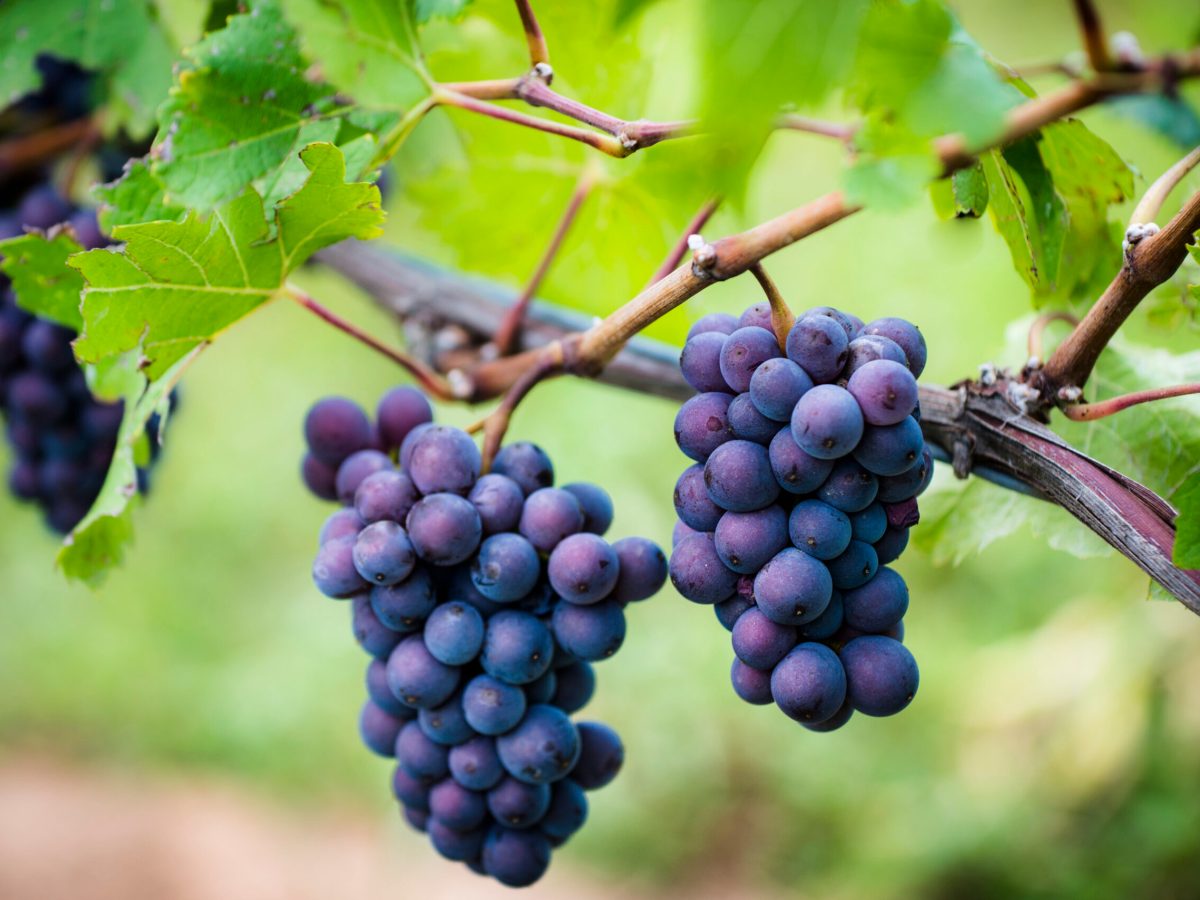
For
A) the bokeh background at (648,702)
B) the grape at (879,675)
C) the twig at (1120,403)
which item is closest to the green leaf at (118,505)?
the grape at (879,675)

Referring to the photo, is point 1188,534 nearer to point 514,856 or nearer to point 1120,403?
point 1120,403

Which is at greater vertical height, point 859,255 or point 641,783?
point 859,255

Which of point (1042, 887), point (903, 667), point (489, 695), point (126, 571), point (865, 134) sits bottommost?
point (126, 571)

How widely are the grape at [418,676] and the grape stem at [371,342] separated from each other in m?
0.20

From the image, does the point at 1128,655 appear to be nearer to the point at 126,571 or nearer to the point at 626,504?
the point at 626,504

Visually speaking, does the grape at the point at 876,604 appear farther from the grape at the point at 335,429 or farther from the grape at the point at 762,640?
the grape at the point at 335,429

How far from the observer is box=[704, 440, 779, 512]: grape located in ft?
1.49

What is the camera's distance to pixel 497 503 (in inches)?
22.2

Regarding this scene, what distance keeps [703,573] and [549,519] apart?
0.11 meters

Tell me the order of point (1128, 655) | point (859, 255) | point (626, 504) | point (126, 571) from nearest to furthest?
point (1128, 655) → point (626, 504) → point (859, 255) → point (126, 571)

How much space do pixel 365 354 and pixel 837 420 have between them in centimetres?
252

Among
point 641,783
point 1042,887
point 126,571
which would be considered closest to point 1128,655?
point 1042,887

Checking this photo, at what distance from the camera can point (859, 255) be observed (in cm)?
237

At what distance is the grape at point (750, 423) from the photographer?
46 centimetres
